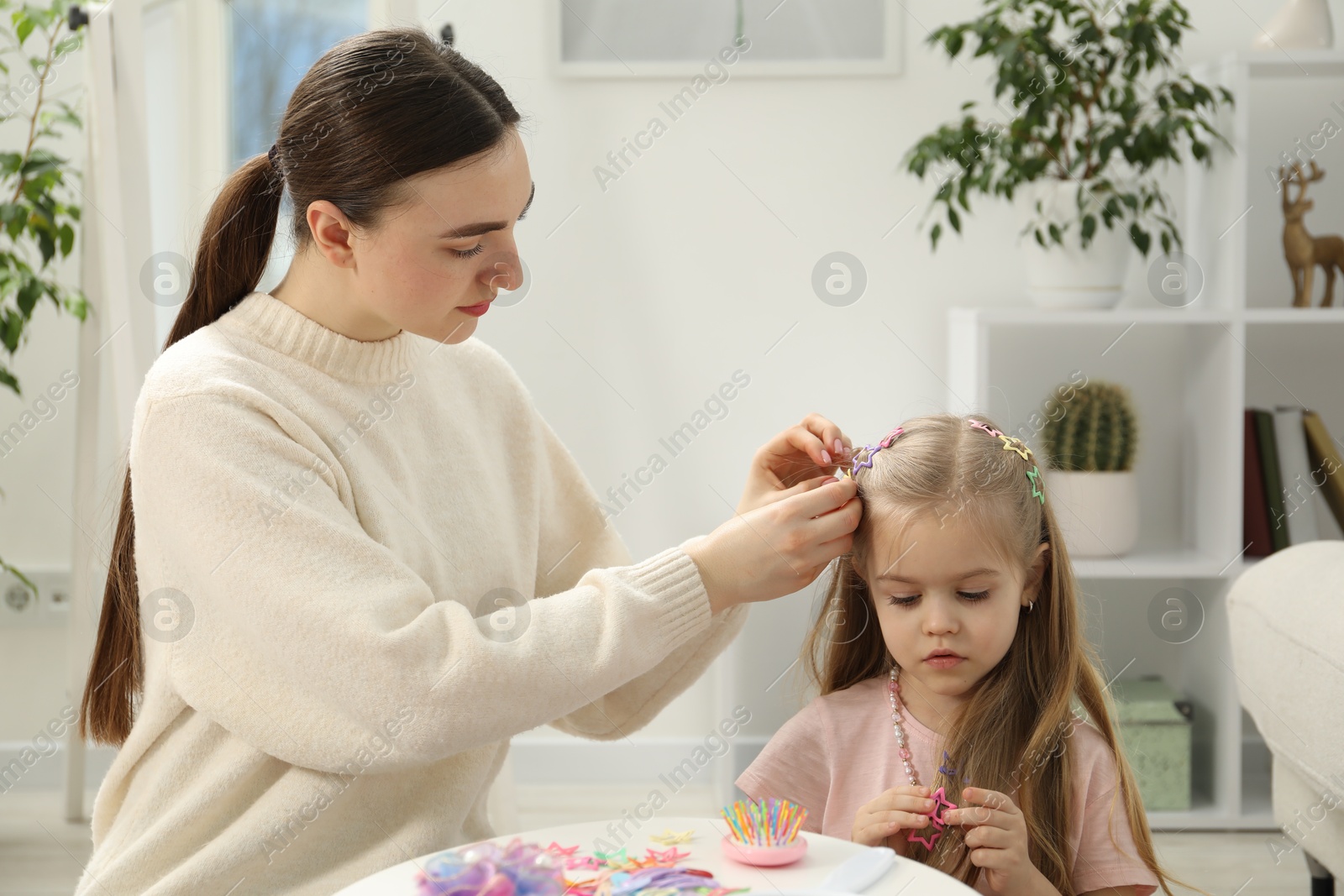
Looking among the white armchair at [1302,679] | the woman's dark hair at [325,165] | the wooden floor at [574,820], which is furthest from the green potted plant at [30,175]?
the white armchair at [1302,679]

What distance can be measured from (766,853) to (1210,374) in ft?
6.46

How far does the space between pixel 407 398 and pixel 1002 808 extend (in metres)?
0.70

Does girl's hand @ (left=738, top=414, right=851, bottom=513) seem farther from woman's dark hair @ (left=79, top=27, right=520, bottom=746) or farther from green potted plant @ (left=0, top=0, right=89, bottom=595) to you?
green potted plant @ (left=0, top=0, right=89, bottom=595)

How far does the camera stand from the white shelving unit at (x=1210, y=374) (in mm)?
2354

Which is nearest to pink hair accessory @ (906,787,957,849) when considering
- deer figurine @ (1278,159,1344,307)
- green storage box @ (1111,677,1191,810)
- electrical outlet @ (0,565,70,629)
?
green storage box @ (1111,677,1191,810)

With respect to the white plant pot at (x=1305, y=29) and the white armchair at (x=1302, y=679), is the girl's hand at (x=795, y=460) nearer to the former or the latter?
the white armchair at (x=1302, y=679)

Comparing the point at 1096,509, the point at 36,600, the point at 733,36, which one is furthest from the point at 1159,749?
the point at 36,600

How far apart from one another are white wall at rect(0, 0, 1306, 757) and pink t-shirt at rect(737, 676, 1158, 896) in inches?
54.7

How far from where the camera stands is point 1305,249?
239 centimetres

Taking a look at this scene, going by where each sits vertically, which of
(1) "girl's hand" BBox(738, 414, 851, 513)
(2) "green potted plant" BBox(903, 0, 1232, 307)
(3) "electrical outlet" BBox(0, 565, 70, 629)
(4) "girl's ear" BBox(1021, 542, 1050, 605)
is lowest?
(3) "electrical outlet" BBox(0, 565, 70, 629)

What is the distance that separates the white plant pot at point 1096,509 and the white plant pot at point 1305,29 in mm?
887

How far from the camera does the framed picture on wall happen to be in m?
2.58

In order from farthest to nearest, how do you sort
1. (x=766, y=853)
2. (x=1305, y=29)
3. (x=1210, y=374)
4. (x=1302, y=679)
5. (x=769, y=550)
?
(x=1210, y=374)
(x=1305, y=29)
(x=1302, y=679)
(x=769, y=550)
(x=766, y=853)

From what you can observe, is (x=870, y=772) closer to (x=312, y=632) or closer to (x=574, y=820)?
(x=312, y=632)
